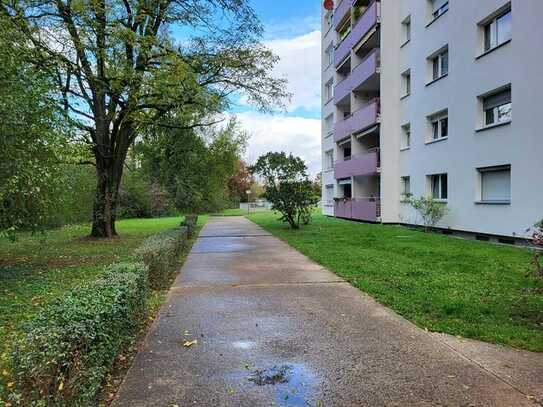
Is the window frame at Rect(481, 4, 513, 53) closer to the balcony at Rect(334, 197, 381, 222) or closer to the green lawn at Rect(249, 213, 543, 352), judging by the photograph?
the green lawn at Rect(249, 213, 543, 352)

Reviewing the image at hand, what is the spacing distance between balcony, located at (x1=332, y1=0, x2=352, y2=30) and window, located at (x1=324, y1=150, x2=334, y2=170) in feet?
29.7

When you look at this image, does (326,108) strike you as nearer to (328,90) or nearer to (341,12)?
(328,90)

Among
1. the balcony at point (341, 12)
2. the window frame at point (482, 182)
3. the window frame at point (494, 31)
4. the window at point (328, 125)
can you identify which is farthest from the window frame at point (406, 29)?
the window at point (328, 125)

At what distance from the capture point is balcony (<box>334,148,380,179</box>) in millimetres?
22531

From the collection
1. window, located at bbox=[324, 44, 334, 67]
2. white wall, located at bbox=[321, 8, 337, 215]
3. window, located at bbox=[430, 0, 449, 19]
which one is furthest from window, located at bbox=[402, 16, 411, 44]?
window, located at bbox=[324, 44, 334, 67]

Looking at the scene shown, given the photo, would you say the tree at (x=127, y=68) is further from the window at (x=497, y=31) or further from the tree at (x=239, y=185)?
the tree at (x=239, y=185)

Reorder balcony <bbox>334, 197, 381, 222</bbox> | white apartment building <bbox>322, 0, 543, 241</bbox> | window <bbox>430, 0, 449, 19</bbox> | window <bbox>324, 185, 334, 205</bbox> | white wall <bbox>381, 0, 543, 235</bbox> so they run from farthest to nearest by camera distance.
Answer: window <bbox>324, 185, 334, 205</bbox> < balcony <bbox>334, 197, 381, 222</bbox> < window <bbox>430, 0, 449, 19</bbox> < white apartment building <bbox>322, 0, 543, 241</bbox> < white wall <bbox>381, 0, 543, 235</bbox>

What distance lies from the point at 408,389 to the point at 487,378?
0.76m

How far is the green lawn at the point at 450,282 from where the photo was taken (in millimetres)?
5262

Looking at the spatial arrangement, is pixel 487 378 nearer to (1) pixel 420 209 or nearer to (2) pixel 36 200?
(2) pixel 36 200

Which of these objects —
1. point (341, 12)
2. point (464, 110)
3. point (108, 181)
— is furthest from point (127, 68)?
point (341, 12)

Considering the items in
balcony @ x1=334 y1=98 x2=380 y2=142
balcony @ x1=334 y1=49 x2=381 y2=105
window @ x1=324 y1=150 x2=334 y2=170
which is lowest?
window @ x1=324 y1=150 x2=334 y2=170

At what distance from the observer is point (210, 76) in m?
16.1

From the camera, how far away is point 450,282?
7738 mm
